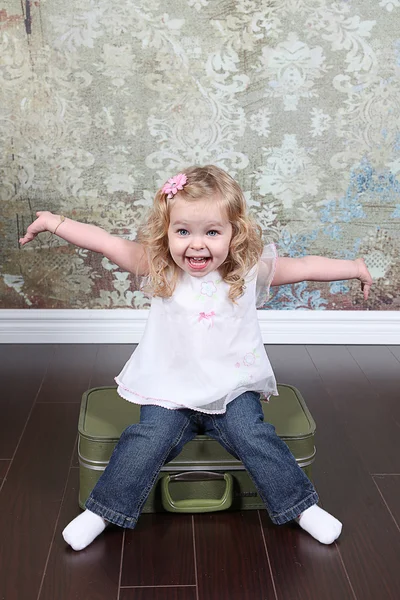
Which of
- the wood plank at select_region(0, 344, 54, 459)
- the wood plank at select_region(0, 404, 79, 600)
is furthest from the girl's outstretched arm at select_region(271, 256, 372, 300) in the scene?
the wood plank at select_region(0, 344, 54, 459)

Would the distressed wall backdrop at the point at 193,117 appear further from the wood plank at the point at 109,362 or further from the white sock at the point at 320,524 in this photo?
the white sock at the point at 320,524

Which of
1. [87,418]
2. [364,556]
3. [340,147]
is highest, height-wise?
[340,147]

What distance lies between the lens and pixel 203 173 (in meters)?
1.58

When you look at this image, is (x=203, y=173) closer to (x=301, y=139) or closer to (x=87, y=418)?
(x=87, y=418)

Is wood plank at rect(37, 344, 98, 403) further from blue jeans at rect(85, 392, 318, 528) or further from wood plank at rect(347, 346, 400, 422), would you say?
wood plank at rect(347, 346, 400, 422)

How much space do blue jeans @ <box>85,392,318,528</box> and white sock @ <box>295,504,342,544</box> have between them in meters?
0.02

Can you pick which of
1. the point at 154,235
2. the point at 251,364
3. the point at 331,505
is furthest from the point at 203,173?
the point at 331,505

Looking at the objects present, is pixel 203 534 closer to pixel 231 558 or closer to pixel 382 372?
pixel 231 558

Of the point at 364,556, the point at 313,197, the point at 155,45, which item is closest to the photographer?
the point at 364,556

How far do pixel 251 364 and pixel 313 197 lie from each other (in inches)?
39.3

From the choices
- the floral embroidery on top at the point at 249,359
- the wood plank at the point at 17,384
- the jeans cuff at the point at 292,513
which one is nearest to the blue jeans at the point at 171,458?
the jeans cuff at the point at 292,513

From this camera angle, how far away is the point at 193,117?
240cm

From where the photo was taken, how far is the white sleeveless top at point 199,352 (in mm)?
1617

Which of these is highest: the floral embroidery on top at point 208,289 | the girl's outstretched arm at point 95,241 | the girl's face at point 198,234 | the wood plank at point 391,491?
the girl's face at point 198,234
